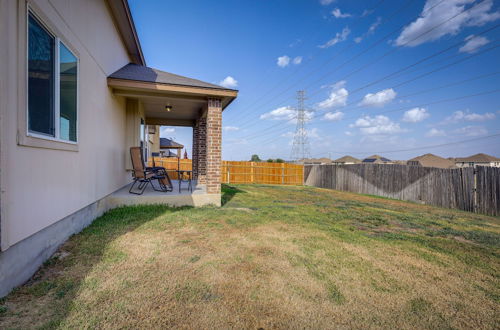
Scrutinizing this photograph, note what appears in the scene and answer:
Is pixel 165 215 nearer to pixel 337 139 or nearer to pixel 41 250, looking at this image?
pixel 41 250

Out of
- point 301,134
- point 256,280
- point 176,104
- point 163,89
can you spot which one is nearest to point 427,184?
point 256,280

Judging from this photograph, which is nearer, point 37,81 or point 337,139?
point 37,81

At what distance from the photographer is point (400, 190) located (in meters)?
10.9

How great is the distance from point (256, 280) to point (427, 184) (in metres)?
10.2

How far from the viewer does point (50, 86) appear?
270 cm

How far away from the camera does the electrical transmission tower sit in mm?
29797

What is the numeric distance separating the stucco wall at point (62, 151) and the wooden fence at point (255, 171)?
32.0 feet

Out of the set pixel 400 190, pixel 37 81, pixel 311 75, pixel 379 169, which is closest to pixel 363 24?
pixel 311 75

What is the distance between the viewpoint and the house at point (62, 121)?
202 cm

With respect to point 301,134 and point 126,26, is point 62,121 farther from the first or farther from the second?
point 301,134

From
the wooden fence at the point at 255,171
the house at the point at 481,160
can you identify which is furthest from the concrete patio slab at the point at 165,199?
the house at the point at 481,160

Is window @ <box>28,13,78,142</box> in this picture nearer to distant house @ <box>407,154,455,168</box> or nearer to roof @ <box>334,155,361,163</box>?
distant house @ <box>407,154,455,168</box>

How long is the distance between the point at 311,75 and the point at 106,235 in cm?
2703

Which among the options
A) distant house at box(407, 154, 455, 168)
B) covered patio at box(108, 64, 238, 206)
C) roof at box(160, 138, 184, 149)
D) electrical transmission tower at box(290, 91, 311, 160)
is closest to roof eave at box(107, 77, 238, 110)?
covered patio at box(108, 64, 238, 206)
